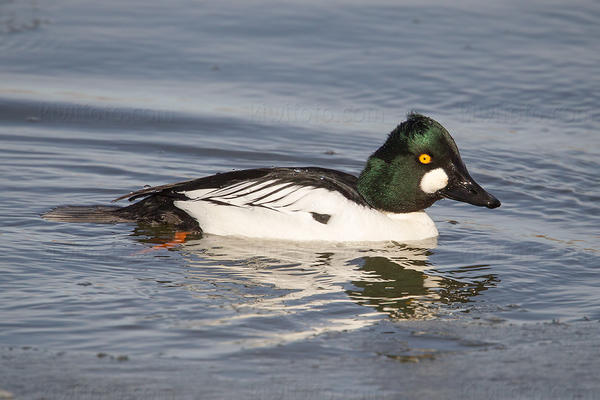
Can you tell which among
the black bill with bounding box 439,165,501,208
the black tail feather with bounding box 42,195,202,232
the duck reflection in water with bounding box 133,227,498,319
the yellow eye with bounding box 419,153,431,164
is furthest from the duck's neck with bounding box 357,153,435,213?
the black tail feather with bounding box 42,195,202,232

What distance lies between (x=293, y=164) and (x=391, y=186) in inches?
90.5

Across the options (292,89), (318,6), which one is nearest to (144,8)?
(318,6)

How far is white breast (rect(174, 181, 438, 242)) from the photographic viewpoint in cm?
804

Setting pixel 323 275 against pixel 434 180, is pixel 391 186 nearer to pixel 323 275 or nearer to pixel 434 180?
pixel 434 180

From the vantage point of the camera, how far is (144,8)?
15.5 m

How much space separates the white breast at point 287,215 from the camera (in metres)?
8.04

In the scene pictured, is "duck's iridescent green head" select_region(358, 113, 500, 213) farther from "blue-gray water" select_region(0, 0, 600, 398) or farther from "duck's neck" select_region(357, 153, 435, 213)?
"blue-gray water" select_region(0, 0, 600, 398)

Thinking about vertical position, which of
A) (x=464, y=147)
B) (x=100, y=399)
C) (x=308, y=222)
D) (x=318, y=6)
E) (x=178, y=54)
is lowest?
(x=100, y=399)

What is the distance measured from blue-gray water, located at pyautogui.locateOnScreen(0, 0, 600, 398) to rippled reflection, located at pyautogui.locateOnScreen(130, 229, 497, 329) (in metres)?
0.03

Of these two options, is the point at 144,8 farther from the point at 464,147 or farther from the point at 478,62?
the point at 464,147

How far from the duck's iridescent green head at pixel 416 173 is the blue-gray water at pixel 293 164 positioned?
1.49ft

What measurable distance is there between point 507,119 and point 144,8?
670cm

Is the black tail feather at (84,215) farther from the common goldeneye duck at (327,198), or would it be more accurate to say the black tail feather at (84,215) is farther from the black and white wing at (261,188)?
the black and white wing at (261,188)

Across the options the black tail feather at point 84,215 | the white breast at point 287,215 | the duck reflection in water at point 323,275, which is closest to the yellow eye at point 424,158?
the white breast at point 287,215
